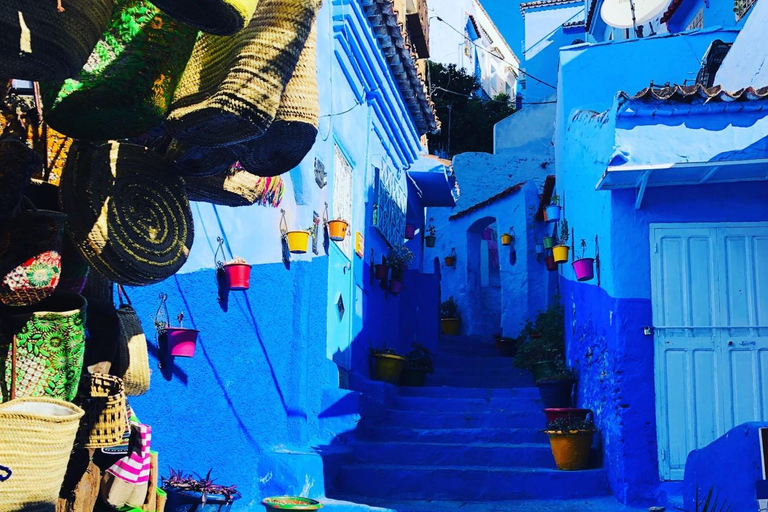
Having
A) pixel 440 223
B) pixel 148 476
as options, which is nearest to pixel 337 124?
pixel 148 476

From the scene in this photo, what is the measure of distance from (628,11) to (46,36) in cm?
1341

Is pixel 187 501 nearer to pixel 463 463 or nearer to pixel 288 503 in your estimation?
pixel 288 503

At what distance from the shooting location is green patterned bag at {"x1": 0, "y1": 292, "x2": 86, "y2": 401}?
334 cm

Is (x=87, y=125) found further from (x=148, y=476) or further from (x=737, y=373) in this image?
(x=737, y=373)

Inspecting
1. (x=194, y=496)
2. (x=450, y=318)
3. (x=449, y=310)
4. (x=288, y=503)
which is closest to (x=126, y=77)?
(x=194, y=496)

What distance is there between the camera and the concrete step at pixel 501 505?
8219 mm

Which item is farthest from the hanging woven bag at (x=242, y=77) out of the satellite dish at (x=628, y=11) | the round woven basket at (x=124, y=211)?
the satellite dish at (x=628, y=11)

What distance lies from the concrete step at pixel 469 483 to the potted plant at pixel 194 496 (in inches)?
124

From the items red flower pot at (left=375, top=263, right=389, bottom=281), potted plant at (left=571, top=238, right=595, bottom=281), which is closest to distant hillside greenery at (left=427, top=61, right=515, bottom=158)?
red flower pot at (left=375, top=263, right=389, bottom=281)

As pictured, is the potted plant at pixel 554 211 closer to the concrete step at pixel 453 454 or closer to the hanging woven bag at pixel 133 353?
the concrete step at pixel 453 454

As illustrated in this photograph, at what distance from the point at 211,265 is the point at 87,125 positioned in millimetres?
3671

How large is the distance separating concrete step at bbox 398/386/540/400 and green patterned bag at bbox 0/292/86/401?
28.1ft

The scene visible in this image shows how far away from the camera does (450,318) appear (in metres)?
20.8

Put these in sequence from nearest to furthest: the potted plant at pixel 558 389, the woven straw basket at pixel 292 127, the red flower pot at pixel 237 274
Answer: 1. the woven straw basket at pixel 292 127
2. the red flower pot at pixel 237 274
3. the potted plant at pixel 558 389
